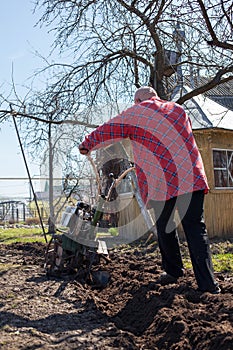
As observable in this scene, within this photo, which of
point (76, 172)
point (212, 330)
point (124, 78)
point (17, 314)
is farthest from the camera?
point (76, 172)

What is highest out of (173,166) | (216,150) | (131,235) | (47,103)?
(47,103)

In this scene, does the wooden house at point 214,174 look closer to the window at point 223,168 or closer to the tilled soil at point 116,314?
the window at point 223,168

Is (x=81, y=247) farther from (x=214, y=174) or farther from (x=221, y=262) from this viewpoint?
(x=214, y=174)

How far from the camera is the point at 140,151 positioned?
4441 millimetres

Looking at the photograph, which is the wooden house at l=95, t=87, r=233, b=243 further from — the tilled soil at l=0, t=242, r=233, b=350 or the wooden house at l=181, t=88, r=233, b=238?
the tilled soil at l=0, t=242, r=233, b=350

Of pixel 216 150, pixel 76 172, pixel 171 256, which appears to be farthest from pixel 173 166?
pixel 76 172

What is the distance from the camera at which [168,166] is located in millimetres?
4215

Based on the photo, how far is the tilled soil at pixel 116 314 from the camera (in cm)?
302

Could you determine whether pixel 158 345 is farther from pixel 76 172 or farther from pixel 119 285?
pixel 76 172

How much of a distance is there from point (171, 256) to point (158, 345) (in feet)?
5.17

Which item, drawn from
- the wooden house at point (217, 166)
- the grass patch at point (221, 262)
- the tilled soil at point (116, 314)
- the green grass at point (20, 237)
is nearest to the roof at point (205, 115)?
the wooden house at point (217, 166)

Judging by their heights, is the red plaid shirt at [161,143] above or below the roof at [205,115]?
below

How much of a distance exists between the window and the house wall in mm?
186

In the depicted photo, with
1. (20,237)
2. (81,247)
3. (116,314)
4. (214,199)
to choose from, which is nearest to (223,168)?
(214,199)
